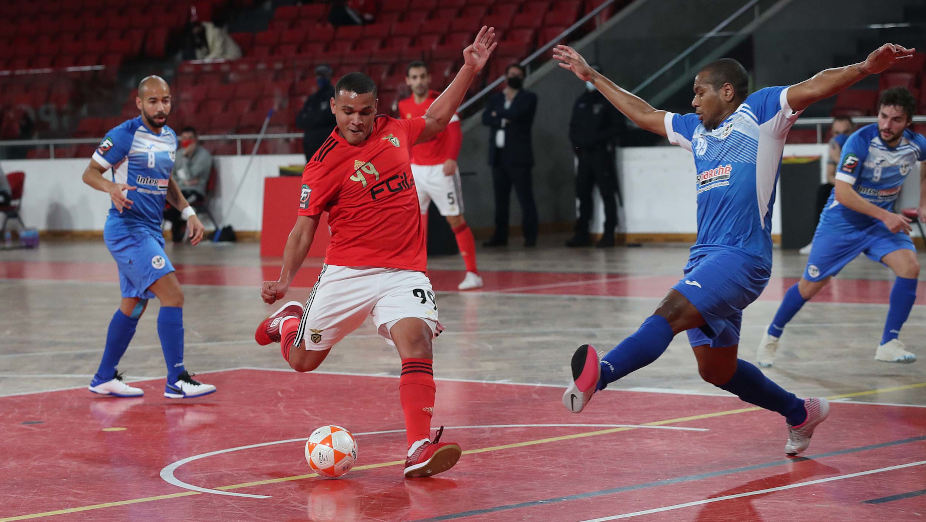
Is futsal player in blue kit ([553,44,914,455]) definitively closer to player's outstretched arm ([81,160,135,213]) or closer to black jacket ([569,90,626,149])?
player's outstretched arm ([81,160,135,213])

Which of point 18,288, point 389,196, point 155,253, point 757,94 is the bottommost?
point 18,288

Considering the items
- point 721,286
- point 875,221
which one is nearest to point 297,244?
point 721,286

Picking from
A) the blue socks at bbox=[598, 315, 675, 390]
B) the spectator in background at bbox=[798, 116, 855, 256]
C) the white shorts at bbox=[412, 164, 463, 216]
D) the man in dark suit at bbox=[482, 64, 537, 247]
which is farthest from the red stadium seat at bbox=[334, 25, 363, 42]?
the blue socks at bbox=[598, 315, 675, 390]

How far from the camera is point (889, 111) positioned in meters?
8.34

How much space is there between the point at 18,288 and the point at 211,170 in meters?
7.06

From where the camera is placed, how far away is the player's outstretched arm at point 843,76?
17.0ft

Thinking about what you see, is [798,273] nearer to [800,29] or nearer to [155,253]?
[800,29]

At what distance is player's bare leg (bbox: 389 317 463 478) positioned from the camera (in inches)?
219

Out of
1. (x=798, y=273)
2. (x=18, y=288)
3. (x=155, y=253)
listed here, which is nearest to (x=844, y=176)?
(x=155, y=253)

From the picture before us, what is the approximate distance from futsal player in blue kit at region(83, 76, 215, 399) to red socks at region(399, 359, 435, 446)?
2.46m

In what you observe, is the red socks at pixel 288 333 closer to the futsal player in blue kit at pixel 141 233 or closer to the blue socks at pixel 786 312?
the futsal player in blue kit at pixel 141 233

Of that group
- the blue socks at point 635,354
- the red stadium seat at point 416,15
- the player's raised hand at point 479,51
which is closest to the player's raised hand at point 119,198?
the player's raised hand at point 479,51

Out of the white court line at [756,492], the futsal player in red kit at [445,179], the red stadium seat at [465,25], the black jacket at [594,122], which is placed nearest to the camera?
the white court line at [756,492]

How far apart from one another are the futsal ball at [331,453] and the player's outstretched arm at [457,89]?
1647 millimetres
